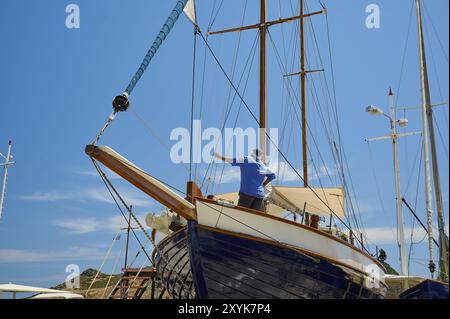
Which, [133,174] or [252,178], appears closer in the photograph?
[133,174]

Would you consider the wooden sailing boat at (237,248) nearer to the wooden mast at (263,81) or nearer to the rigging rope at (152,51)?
the rigging rope at (152,51)

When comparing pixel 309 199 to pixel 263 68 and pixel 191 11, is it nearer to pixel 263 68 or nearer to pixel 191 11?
pixel 263 68

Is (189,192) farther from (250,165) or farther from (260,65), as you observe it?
(260,65)

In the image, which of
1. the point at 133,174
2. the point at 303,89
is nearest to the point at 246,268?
the point at 133,174

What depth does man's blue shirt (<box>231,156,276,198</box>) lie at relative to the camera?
9.33 m

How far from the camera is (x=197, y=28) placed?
1080 centimetres

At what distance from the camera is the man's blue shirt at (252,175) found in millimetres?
9328

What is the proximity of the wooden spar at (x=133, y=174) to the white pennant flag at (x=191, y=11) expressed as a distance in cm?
473

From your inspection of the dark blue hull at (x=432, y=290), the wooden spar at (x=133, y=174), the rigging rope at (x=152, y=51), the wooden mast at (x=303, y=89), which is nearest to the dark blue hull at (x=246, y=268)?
the wooden spar at (x=133, y=174)

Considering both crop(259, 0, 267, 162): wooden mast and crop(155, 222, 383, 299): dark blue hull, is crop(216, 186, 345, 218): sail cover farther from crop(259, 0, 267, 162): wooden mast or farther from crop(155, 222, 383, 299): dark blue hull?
crop(155, 222, 383, 299): dark blue hull

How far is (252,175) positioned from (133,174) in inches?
102

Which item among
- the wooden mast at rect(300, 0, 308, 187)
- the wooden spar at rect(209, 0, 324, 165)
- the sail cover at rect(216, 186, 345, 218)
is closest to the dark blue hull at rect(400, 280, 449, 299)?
the sail cover at rect(216, 186, 345, 218)

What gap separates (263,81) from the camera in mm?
14250

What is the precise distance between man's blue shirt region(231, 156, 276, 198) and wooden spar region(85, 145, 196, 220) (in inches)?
68.2
